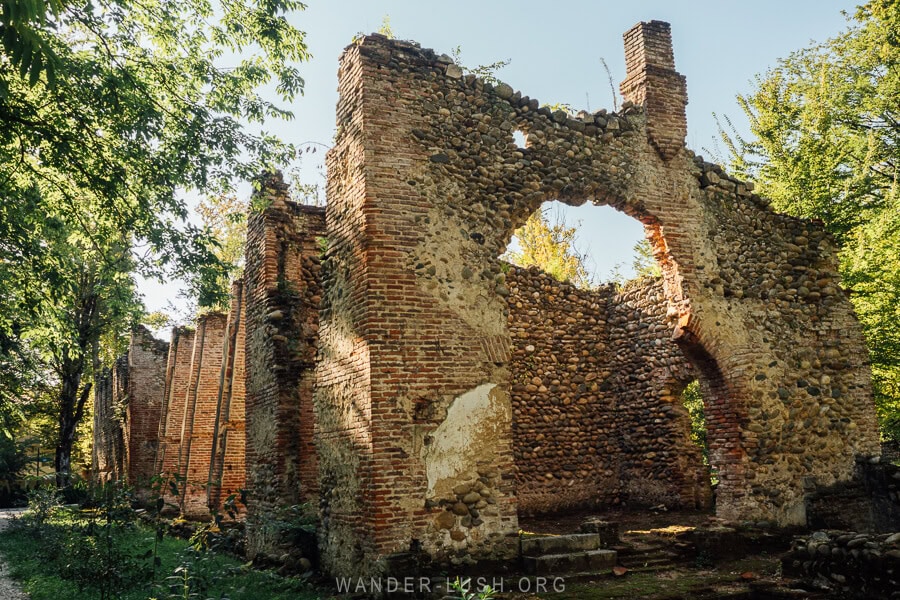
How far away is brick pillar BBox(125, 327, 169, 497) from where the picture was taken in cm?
2205

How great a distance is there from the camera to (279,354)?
991 centimetres

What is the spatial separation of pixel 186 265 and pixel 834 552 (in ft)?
28.6

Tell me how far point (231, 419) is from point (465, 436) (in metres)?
7.31

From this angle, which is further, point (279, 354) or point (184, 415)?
point (184, 415)

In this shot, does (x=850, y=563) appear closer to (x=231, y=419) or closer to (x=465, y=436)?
(x=465, y=436)

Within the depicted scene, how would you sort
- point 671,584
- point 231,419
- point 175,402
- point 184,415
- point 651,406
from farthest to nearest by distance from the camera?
point 175,402 < point 184,415 < point 231,419 < point 651,406 < point 671,584

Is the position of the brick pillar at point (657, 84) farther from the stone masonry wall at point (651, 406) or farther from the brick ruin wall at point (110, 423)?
the brick ruin wall at point (110, 423)

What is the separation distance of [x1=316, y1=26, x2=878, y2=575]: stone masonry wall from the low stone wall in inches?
81.6

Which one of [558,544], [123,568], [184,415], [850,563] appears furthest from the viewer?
[184,415]

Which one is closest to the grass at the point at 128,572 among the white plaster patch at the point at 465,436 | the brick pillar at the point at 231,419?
the brick pillar at the point at 231,419

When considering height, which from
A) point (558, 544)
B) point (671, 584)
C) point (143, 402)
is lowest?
point (671, 584)

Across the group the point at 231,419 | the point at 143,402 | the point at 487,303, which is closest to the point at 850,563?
the point at 487,303

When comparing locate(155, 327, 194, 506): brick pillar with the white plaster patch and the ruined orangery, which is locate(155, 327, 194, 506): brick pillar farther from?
the white plaster patch

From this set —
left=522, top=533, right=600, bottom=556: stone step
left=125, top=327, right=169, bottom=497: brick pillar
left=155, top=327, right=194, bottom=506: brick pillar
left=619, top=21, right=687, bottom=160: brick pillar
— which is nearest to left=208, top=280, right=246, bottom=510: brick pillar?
left=155, top=327, right=194, bottom=506: brick pillar
